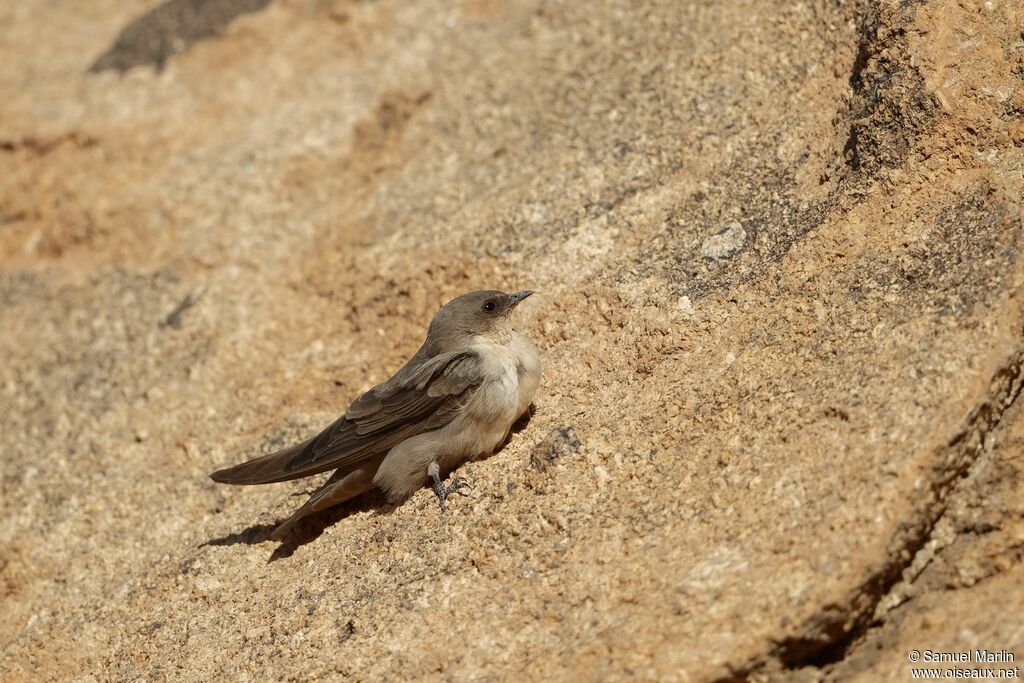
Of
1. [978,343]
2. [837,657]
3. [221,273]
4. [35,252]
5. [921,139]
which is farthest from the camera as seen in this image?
[35,252]

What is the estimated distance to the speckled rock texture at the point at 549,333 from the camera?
3.45 m

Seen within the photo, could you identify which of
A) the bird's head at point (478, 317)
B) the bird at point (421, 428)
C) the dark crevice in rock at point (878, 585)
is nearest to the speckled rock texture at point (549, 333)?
the dark crevice in rock at point (878, 585)

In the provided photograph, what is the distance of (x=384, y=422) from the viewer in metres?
4.58

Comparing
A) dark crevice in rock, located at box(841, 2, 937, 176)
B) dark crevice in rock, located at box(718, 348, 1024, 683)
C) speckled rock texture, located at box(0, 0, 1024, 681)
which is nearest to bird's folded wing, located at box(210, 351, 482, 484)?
speckled rock texture, located at box(0, 0, 1024, 681)

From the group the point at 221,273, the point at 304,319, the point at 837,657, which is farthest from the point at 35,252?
the point at 837,657

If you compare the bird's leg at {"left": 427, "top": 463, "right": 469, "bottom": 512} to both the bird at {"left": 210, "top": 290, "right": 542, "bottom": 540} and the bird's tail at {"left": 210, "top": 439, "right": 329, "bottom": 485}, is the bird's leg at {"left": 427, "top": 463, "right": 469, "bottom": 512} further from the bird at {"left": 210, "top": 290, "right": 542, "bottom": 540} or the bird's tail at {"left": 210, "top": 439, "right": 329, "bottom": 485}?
the bird's tail at {"left": 210, "top": 439, "right": 329, "bottom": 485}

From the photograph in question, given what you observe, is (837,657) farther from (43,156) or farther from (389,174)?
(43,156)

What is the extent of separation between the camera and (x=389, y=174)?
21.0 ft

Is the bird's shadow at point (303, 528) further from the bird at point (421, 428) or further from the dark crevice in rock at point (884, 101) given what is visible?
the dark crevice in rock at point (884, 101)

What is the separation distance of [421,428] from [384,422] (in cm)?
16

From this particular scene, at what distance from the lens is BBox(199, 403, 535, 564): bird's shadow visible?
4559 millimetres

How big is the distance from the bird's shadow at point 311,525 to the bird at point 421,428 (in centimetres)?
5

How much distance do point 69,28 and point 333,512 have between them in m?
5.81

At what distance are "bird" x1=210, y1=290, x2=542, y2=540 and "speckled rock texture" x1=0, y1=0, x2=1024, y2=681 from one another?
12cm
